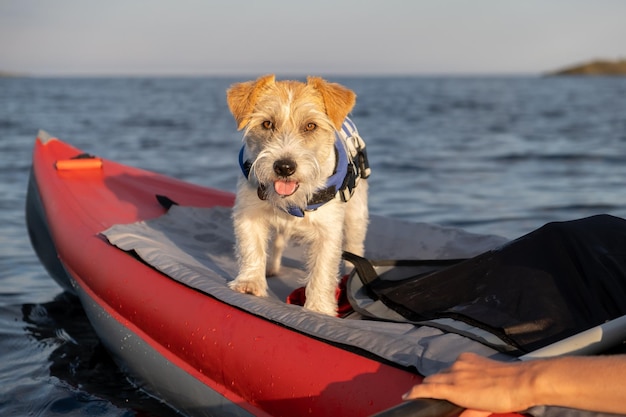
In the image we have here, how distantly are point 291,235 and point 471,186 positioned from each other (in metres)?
8.03

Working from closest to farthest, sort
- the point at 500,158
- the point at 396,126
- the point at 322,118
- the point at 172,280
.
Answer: the point at 322,118, the point at 172,280, the point at 500,158, the point at 396,126

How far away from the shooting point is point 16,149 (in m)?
16.8

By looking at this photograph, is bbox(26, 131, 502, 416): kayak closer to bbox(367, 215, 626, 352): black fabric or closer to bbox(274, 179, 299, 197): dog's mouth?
bbox(367, 215, 626, 352): black fabric

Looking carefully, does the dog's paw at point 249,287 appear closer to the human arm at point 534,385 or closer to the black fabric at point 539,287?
the black fabric at point 539,287

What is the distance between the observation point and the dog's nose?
381 centimetres

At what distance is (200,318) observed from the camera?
407 centimetres

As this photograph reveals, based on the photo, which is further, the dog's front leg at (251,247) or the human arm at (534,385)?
the dog's front leg at (251,247)

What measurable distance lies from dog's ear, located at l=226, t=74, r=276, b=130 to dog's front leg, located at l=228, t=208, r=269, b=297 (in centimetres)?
58

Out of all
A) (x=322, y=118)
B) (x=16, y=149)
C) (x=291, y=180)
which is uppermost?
(x=322, y=118)

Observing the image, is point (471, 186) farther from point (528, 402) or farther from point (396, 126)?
point (396, 126)

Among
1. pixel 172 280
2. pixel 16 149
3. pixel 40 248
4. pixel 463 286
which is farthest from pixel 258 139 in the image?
pixel 16 149

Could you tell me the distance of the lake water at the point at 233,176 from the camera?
17.9 feet

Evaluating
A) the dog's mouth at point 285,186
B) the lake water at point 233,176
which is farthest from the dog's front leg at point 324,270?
the lake water at point 233,176

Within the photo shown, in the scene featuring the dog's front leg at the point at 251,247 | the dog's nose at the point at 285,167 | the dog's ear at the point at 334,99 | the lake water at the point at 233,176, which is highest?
the dog's ear at the point at 334,99
